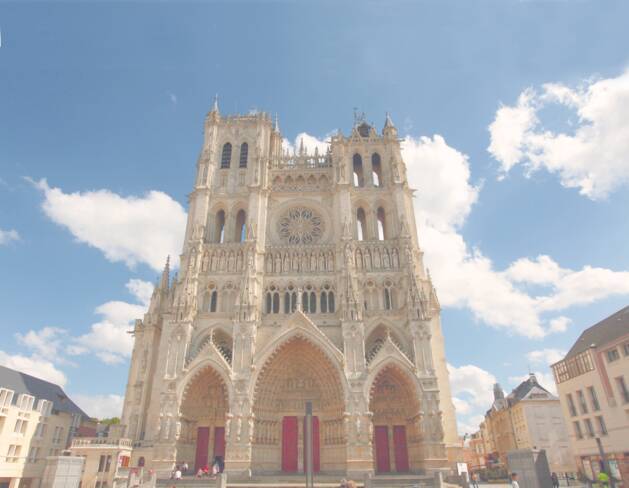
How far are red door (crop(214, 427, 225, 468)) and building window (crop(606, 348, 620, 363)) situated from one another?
22824 millimetres

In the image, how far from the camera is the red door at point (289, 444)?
1003 inches

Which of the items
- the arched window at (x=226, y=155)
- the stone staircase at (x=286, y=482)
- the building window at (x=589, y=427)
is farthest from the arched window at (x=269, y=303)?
the building window at (x=589, y=427)

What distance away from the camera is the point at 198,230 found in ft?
101

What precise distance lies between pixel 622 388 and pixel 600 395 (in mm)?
1836

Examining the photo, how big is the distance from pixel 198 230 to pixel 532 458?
25.5m

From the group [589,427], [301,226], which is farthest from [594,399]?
[301,226]

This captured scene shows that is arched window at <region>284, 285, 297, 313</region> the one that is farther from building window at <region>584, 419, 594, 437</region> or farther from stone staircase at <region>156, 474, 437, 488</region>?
building window at <region>584, 419, 594, 437</region>

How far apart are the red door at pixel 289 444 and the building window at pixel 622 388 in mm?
18165

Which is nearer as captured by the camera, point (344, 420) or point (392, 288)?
point (344, 420)

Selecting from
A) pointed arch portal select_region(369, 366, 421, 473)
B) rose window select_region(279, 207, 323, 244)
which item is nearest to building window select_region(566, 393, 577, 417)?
pointed arch portal select_region(369, 366, 421, 473)

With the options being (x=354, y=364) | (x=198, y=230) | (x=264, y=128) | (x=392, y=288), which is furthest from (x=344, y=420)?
(x=264, y=128)

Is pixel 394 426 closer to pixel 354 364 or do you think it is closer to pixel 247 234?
pixel 354 364

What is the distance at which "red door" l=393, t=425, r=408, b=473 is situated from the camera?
25.5 m

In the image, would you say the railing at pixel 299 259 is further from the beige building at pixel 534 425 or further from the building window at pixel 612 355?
the beige building at pixel 534 425
